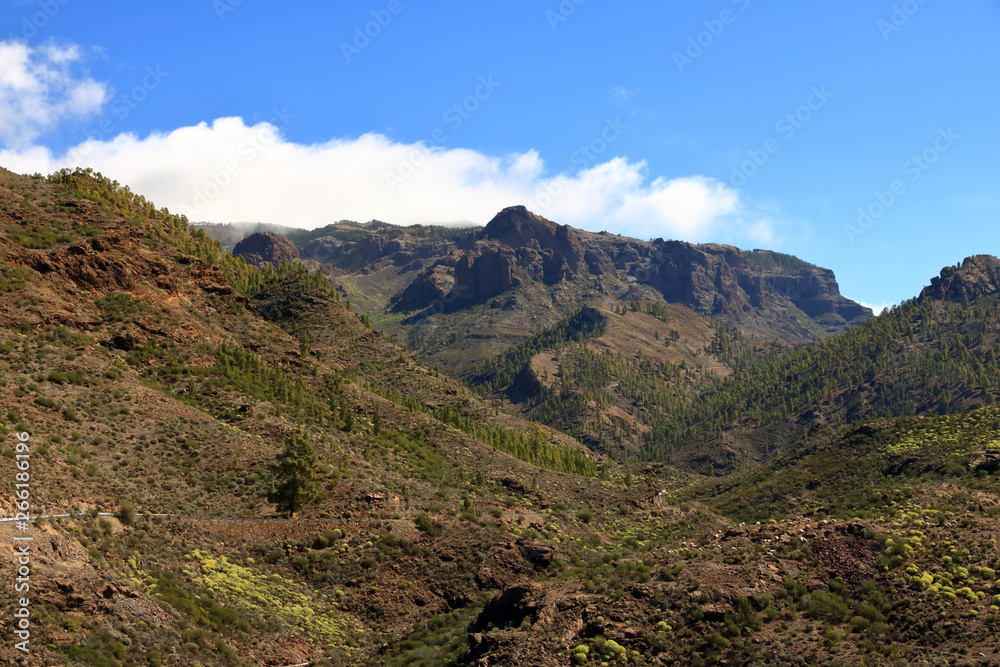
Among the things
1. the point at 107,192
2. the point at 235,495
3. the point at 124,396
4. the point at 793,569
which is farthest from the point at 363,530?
the point at 107,192

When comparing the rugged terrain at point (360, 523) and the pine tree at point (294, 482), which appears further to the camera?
the pine tree at point (294, 482)

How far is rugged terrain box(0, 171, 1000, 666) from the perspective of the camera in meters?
35.9

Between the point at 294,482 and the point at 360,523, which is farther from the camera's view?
the point at 360,523

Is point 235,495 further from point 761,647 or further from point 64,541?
point 761,647

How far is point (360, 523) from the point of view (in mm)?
60594

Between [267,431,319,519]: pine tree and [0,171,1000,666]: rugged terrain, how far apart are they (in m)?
1.34

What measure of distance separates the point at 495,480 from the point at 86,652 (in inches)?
2144

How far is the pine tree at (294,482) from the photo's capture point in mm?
58594

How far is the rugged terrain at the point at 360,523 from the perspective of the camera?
35.9 m

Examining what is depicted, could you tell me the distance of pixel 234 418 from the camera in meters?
73.4

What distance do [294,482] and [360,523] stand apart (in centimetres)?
610

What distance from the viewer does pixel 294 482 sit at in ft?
192

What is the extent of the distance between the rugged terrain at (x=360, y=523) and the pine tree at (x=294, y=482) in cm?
134

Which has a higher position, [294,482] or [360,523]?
[294,482]
